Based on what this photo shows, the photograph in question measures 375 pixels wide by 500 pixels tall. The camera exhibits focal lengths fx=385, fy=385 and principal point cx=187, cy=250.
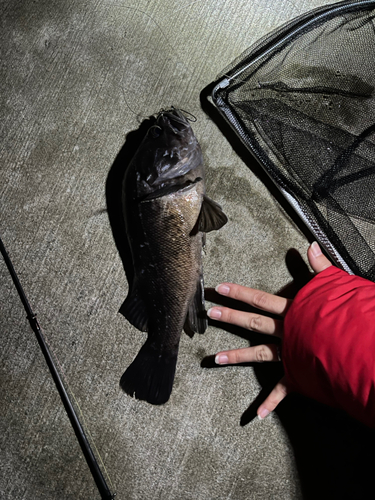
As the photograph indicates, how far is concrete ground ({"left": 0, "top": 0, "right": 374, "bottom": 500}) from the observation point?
2348 millimetres

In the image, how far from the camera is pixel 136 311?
2303 mm

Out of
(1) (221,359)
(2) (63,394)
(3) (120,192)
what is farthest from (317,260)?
(2) (63,394)

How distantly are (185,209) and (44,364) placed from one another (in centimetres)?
131

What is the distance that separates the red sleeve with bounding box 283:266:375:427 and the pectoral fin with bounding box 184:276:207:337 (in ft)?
1.67

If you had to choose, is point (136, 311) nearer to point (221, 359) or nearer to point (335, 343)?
point (221, 359)

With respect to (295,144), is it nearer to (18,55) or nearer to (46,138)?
(46,138)

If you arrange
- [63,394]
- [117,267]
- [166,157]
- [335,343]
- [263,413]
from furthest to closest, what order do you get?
[117,267] < [63,394] < [263,413] < [166,157] < [335,343]

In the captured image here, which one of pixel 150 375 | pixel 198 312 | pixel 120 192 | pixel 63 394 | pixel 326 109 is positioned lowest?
pixel 63 394

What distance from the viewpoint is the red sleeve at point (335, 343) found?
1705 mm

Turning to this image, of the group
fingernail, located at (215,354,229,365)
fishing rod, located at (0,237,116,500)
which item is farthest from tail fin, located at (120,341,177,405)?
fishing rod, located at (0,237,116,500)

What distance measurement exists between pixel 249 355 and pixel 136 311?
71 centimetres

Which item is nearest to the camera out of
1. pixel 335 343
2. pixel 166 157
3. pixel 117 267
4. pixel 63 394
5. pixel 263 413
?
pixel 335 343

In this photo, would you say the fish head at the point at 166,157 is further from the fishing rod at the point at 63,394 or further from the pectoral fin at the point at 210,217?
the fishing rod at the point at 63,394

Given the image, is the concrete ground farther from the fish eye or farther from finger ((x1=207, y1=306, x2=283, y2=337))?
the fish eye
